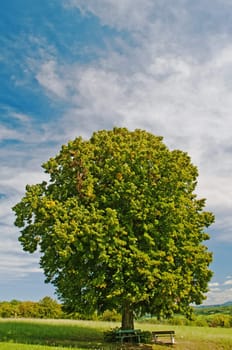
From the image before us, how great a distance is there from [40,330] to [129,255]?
1347 cm

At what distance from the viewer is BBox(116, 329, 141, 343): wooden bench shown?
106ft

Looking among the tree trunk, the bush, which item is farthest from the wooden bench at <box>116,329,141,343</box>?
the bush

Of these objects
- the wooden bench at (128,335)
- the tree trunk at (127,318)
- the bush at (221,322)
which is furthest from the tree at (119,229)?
the bush at (221,322)

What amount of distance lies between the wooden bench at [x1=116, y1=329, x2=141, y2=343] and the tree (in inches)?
59.4

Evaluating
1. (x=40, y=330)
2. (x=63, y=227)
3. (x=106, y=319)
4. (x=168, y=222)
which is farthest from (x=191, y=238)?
(x=106, y=319)

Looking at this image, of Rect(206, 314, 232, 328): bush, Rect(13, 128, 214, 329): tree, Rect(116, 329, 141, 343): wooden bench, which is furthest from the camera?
Rect(206, 314, 232, 328): bush

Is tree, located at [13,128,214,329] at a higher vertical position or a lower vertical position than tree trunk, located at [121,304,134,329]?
higher

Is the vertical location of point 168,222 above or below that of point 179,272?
above

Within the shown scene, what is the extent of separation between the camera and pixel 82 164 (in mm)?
34969

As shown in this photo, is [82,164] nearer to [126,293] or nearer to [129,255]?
[129,255]

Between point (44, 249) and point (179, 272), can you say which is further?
point (44, 249)

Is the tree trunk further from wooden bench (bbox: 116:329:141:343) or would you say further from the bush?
the bush

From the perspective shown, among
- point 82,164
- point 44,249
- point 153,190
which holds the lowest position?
point 44,249

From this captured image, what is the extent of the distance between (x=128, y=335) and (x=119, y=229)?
8441 millimetres
